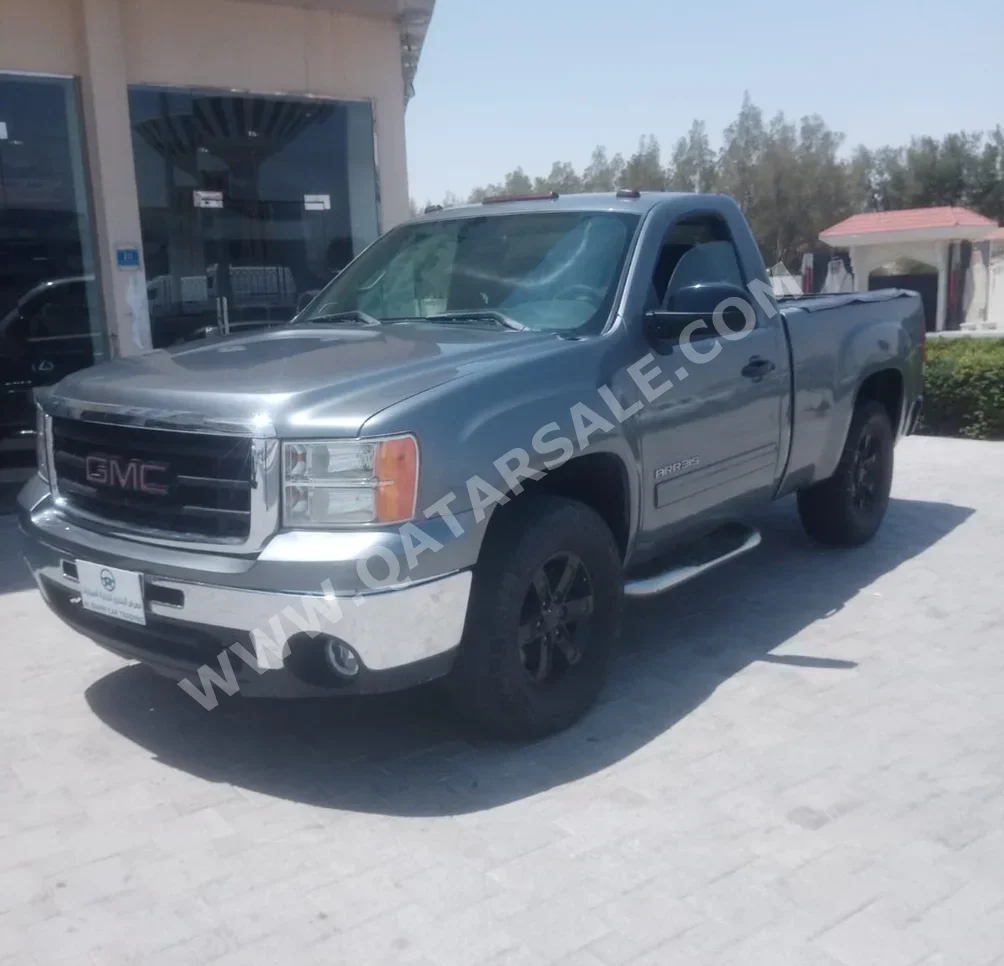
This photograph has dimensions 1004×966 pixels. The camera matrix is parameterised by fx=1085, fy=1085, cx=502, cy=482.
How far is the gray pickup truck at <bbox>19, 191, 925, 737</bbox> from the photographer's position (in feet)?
10.5

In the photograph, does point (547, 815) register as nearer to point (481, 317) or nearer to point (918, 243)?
point (481, 317)

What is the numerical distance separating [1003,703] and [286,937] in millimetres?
2872

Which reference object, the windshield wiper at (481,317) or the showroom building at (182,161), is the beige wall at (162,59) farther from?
the windshield wiper at (481,317)

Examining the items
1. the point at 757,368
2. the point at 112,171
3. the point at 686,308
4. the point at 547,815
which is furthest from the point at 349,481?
the point at 112,171

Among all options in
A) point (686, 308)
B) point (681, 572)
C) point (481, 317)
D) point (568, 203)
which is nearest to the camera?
point (686, 308)

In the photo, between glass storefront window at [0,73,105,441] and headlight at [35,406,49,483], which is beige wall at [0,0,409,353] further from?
headlight at [35,406,49,483]

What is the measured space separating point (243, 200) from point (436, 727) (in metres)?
6.80

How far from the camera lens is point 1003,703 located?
4.18 meters

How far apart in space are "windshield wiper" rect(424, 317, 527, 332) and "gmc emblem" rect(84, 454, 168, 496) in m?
1.44

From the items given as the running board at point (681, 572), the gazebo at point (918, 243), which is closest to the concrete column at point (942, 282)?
the gazebo at point (918, 243)

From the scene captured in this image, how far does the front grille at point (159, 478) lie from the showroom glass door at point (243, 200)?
17.5 feet

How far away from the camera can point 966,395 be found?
10734mm

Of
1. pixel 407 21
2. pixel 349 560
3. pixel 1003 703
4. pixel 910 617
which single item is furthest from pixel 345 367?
pixel 407 21

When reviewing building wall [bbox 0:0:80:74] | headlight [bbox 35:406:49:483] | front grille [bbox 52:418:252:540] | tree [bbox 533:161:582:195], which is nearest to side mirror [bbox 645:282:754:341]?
front grille [bbox 52:418:252:540]
